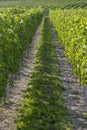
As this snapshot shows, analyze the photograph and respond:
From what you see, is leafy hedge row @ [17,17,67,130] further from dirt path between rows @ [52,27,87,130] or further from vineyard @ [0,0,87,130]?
dirt path between rows @ [52,27,87,130]

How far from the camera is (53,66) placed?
68.4 feet

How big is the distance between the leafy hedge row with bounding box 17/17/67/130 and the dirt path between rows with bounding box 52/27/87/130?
32cm

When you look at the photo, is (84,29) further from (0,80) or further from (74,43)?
(0,80)

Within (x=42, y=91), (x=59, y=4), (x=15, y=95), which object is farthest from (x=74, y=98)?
(x=59, y=4)

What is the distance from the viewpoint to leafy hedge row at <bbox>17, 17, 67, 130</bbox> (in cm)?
1181

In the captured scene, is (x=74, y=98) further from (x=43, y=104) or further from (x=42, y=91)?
(x=43, y=104)

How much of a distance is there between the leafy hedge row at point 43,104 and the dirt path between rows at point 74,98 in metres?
0.32

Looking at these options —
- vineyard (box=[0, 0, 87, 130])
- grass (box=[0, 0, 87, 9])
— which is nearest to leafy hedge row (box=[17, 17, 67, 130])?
vineyard (box=[0, 0, 87, 130])

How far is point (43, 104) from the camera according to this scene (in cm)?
1366

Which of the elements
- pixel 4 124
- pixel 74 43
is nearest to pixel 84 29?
pixel 74 43

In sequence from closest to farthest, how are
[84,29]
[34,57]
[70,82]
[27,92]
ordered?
[27,92], [84,29], [70,82], [34,57]

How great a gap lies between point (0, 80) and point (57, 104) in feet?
9.83

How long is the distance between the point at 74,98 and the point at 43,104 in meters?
1.84

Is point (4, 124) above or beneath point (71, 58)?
beneath
